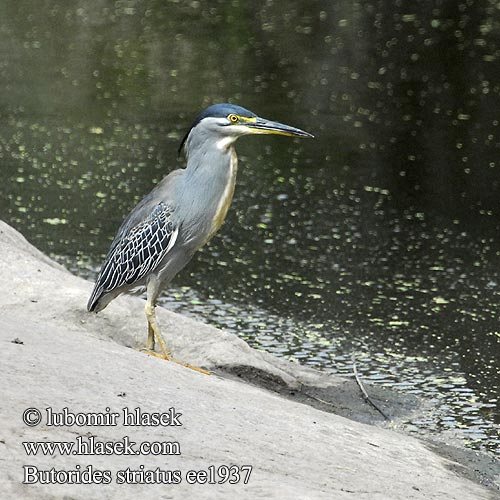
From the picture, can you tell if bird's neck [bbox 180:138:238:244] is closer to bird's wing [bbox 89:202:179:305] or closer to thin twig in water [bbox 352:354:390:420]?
bird's wing [bbox 89:202:179:305]

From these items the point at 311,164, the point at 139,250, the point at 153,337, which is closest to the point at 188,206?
the point at 139,250

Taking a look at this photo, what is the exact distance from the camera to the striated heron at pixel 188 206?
16.1 feet

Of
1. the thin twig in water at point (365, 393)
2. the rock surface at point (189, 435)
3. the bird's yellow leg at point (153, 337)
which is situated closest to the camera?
the rock surface at point (189, 435)

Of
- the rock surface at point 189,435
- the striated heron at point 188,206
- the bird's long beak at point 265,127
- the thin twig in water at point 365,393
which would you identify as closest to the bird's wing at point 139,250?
the striated heron at point 188,206

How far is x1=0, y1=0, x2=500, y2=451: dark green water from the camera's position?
21.3 feet

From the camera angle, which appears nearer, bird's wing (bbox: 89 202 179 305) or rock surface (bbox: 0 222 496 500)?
rock surface (bbox: 0 222 496 500)

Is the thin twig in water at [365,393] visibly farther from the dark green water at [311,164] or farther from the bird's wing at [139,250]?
the bird's wing at [139,250]

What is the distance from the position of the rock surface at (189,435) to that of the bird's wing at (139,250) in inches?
10.3

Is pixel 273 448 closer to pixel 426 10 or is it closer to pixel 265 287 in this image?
pixel 265 287

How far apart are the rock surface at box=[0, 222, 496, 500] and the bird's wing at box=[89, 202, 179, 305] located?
10.3 inches

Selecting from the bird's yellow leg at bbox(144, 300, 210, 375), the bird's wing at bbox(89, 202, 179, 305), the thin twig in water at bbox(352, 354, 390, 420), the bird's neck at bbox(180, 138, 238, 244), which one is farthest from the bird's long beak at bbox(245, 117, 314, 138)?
the thin twig in water at bbox(352, 354, 390, 420)

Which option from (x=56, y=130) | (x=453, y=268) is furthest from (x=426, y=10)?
(x=453, y=268)

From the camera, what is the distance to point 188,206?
16.2 ft

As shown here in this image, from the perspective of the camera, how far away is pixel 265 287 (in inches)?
281
